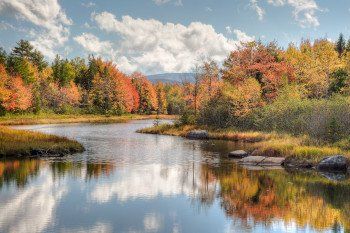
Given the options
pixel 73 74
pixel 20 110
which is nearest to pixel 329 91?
pixel 20 110

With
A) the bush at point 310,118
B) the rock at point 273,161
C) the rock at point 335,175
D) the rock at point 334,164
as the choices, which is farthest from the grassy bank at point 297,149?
the rock at point 335,175

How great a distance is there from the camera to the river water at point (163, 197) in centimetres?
1684

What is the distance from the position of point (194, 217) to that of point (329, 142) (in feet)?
73.0

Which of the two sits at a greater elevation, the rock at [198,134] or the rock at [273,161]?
the rock at [198,134]

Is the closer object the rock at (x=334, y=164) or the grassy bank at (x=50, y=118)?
the rock at (x=334, y=164)

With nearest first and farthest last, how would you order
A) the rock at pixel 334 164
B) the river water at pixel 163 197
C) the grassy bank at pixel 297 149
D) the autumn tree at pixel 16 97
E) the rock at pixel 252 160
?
the river water at pixel 163 197
the rock at pixel 334 164
the grassy bank at pixel 297 149
the rock at pixel 252 160
the autumn tree at pixel 16 97

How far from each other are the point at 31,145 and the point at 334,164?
23.4 m

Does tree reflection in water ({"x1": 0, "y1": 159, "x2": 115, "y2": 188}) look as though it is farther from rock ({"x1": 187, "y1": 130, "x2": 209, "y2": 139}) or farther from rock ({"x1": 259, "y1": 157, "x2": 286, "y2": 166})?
rock ({"x1": 187, "y1": 130, "x2": 209, "y2": 139})

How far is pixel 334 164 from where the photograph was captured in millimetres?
30734

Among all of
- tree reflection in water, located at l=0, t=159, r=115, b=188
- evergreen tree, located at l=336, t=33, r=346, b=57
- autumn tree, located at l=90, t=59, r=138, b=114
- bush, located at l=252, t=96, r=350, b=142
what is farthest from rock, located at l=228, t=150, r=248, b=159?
evergreen tree, located at l=336, t=33, r=346, b=57

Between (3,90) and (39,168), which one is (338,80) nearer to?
(39,168)

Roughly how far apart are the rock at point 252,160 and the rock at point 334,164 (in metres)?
4.56

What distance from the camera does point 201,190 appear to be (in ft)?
78.2

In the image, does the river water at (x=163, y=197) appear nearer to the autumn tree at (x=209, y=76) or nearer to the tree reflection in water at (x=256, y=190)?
the tree reflection in water at (x=256, y=190)
